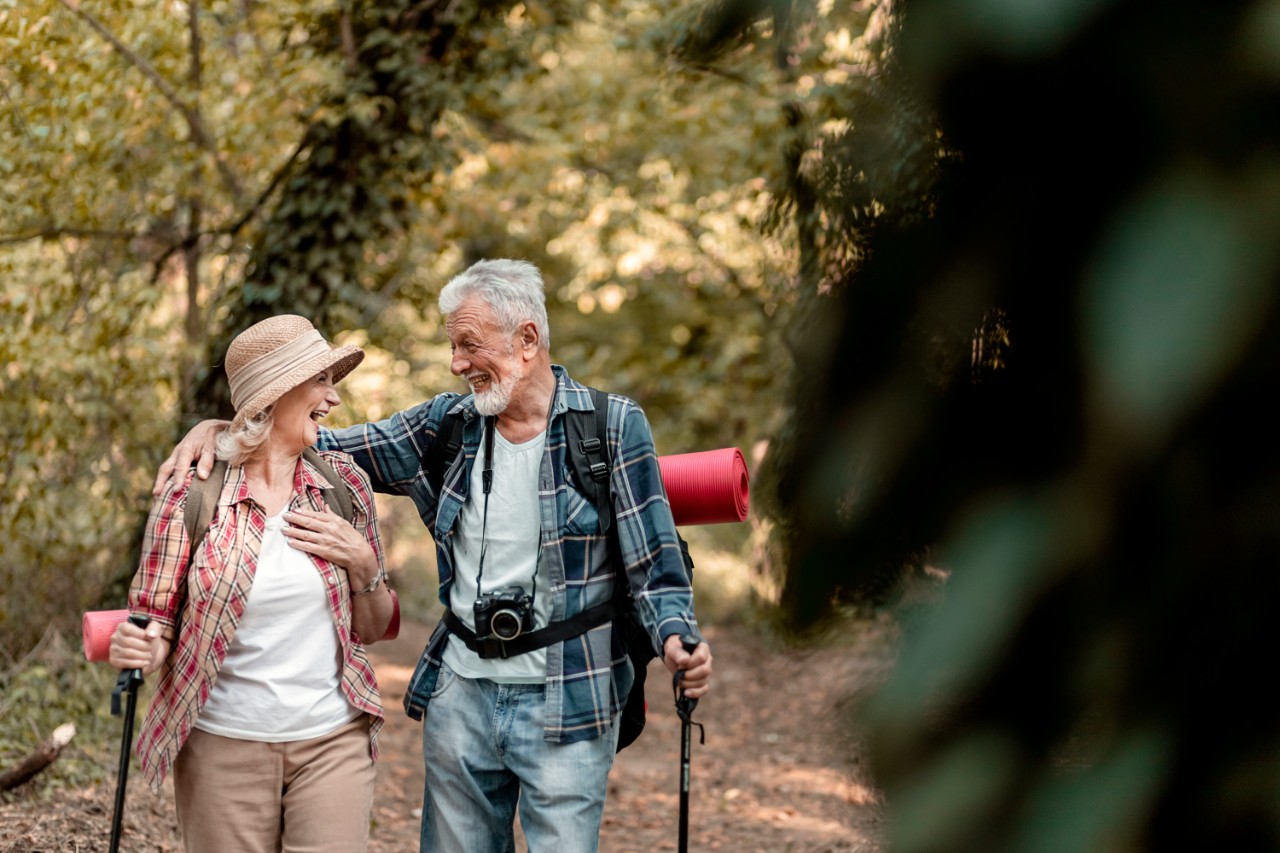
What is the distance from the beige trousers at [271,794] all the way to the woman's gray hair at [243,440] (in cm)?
64

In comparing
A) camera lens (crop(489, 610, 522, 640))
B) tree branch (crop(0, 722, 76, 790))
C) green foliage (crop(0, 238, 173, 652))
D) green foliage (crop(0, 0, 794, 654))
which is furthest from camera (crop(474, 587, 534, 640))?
green foliage (crop(0, 238, 173, 652))

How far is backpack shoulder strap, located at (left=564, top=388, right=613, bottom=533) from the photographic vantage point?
10.8 feet

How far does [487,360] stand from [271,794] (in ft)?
3.74

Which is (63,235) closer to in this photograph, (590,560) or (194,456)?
(194,456)

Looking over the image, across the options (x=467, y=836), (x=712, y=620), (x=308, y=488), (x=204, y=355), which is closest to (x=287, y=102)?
(x=204, y=355)

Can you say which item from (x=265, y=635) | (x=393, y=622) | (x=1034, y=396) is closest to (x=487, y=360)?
(x=393, y=622)

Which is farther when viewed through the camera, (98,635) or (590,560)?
(590,560)

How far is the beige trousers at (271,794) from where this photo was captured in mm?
3191

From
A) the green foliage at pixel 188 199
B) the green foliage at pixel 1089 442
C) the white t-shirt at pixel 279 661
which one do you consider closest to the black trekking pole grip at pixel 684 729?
the white t-shirt at pixel 279 661

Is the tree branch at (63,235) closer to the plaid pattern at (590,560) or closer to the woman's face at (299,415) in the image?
the woman's face at (299,415)

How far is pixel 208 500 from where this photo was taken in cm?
321

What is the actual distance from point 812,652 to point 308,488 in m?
2.85

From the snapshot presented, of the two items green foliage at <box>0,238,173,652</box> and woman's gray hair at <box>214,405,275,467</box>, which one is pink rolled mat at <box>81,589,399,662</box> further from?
green foliage at <box>0,238,173,652</box>

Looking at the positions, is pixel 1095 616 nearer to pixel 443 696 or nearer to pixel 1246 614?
pixel 1246 614
